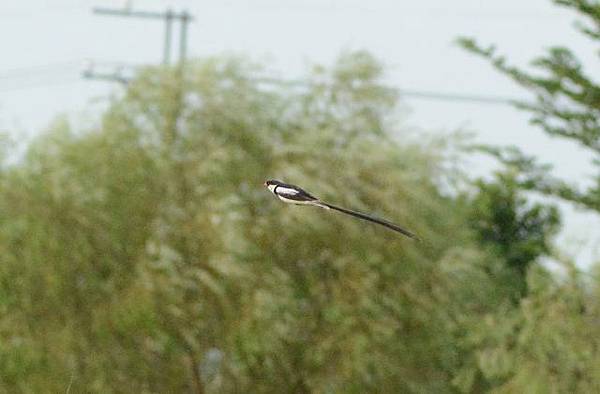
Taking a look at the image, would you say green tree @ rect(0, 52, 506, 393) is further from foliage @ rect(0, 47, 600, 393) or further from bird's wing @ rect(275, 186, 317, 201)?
bird's wing @ rect(275, 186, 317, 201)

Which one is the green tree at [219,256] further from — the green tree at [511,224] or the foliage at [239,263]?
the green tree at [511,224]

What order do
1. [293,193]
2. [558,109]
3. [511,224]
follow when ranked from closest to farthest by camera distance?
[293,193]
[558,109]
[511,224]

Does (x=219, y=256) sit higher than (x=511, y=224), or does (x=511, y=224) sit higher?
(x=219, y=256)

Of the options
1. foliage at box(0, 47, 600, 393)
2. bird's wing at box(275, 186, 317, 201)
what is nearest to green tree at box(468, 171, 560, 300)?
foliage at box(0, 47, 600, 393)

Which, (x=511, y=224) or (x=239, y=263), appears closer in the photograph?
(x=239, y=263)

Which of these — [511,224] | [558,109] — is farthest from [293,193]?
[511,224]

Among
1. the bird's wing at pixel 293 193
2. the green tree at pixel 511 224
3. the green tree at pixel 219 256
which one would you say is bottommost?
the green tree at pixel 511 224

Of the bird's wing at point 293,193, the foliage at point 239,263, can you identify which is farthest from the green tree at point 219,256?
the bird's wing at point 293,193

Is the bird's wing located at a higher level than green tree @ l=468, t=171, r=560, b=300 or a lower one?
higher

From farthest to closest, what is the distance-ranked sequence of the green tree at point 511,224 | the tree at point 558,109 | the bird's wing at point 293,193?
1. the green tree at point 511,224
2. the tree at point 558,109
3. the bird's wing at point 293,193

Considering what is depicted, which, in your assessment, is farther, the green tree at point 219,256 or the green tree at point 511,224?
the green tree at point 511,224

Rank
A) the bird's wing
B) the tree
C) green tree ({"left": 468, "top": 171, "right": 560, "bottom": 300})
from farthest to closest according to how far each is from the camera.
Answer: green tree ({"left": 468, "top": 171, "right": 560, "bottom": 300}) → the tree → the bird's wing

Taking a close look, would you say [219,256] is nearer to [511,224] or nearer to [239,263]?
[239,263]

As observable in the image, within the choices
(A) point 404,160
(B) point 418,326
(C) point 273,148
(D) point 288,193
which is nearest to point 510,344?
(B) point 418,326
